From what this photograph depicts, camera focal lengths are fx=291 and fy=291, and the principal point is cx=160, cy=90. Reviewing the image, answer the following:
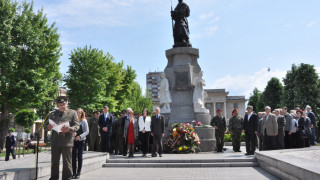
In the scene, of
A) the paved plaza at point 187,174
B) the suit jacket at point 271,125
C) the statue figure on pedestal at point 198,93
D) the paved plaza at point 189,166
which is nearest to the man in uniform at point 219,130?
the statue figure on pedestal at point 198,93

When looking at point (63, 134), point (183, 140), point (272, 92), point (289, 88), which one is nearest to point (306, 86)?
point (289, 88)

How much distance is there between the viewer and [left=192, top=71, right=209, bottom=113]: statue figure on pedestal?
15438 millimetres

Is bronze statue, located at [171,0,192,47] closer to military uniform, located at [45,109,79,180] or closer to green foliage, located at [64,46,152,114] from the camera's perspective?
military uniform, located at [45,109,79,180]

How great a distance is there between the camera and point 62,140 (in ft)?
21.6

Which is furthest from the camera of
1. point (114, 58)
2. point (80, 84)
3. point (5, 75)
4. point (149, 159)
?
point (114, 58)

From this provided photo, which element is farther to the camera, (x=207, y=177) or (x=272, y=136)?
(x=272, y=136)

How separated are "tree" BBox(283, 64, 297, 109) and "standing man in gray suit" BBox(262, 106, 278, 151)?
36.7 meters

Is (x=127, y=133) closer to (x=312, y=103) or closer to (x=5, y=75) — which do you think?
(x=5, y=75)

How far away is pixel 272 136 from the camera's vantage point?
11961 mm

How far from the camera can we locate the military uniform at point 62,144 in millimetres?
6566

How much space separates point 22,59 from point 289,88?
4414 centimetres

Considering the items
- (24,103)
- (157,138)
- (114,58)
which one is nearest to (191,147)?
(157,138)

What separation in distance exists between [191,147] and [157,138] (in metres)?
2.19

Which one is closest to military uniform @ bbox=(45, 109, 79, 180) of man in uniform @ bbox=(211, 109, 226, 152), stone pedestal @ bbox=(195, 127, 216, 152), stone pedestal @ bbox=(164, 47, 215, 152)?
stone pedestal @ bbox=(195, 127, 216, 152)
